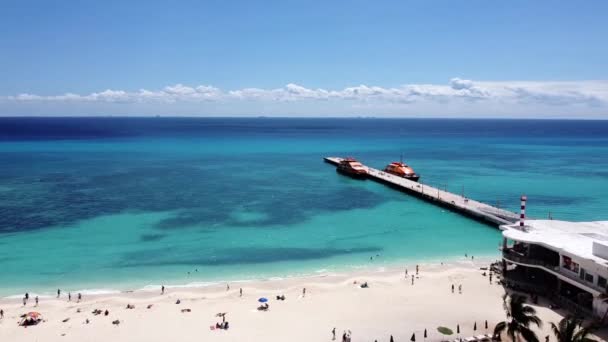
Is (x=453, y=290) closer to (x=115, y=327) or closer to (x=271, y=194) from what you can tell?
(x=115, y=327)

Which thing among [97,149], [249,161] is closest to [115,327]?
[249,161]

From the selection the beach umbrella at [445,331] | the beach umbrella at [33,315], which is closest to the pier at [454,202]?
the beach umbrella at [445,331]

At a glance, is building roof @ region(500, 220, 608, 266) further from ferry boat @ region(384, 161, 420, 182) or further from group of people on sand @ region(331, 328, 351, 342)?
ferry boat @ region(384, 161, 420, 182)

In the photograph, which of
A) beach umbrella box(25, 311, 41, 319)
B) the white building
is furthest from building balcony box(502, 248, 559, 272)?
beach umbrella box(25, 311, 41, 319)

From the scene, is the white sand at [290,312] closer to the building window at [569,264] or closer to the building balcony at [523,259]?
the building balcony at [523,259]

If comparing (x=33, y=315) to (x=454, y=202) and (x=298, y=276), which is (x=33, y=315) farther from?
(x=454, y=202)

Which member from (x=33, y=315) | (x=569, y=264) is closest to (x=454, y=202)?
(x=569, y=264)

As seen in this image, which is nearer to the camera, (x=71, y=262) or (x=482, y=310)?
(x=482, y=310)
